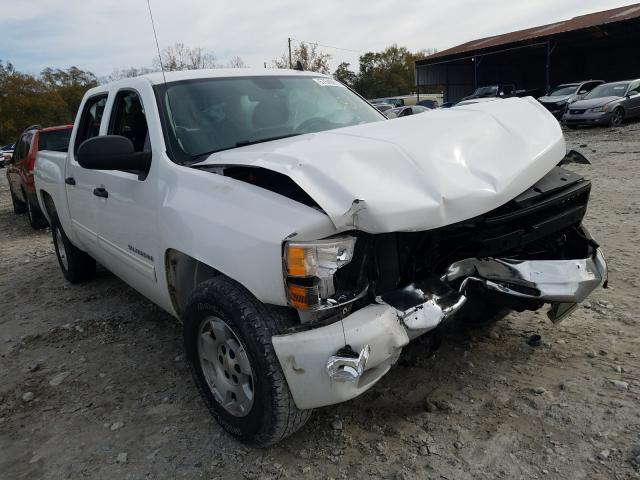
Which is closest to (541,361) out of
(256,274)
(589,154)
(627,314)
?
(627,314)

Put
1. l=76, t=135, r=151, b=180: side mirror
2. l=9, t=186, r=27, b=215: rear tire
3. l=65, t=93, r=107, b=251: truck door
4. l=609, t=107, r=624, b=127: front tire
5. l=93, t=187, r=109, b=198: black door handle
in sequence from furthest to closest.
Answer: l=609, t=107, r=624, b=127: front tire, l=9, t=186, r=27, b=215: rear tire, l=65, t=93, r=107, b=251: truck door, l=93, t=187, r=109, b=198: black door handle, l=76, t=135, r=151, b=180: side mirror

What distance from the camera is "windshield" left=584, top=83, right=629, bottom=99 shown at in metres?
16.3

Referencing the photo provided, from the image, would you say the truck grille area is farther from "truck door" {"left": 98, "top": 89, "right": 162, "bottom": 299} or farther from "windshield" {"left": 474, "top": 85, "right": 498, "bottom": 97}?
"windshield" {"left": 474, "top": 85, "right": 498, "bottom": 97}

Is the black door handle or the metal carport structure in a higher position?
the metal carport structure

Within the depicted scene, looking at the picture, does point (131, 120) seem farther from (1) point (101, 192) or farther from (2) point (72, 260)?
(2) point (72, 260)

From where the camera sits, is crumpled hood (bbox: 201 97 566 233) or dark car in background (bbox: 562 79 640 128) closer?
crumpled hood (bbox: 201 97 566 233)

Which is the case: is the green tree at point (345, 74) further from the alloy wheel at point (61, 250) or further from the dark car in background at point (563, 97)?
the alloy wheel at point (61, 250)

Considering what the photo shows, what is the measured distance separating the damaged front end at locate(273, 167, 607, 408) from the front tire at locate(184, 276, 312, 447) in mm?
92

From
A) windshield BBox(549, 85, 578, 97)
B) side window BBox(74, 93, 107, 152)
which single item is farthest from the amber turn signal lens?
windshield BBox(549, 85, 578, 97)

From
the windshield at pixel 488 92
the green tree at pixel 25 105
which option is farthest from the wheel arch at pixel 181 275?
the green tree at pixel 25 105

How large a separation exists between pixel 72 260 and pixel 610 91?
17236 millimetres

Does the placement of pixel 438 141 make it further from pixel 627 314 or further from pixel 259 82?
pixel 627 314

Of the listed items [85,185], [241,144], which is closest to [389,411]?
[241,144]

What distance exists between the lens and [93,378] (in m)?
3.39
